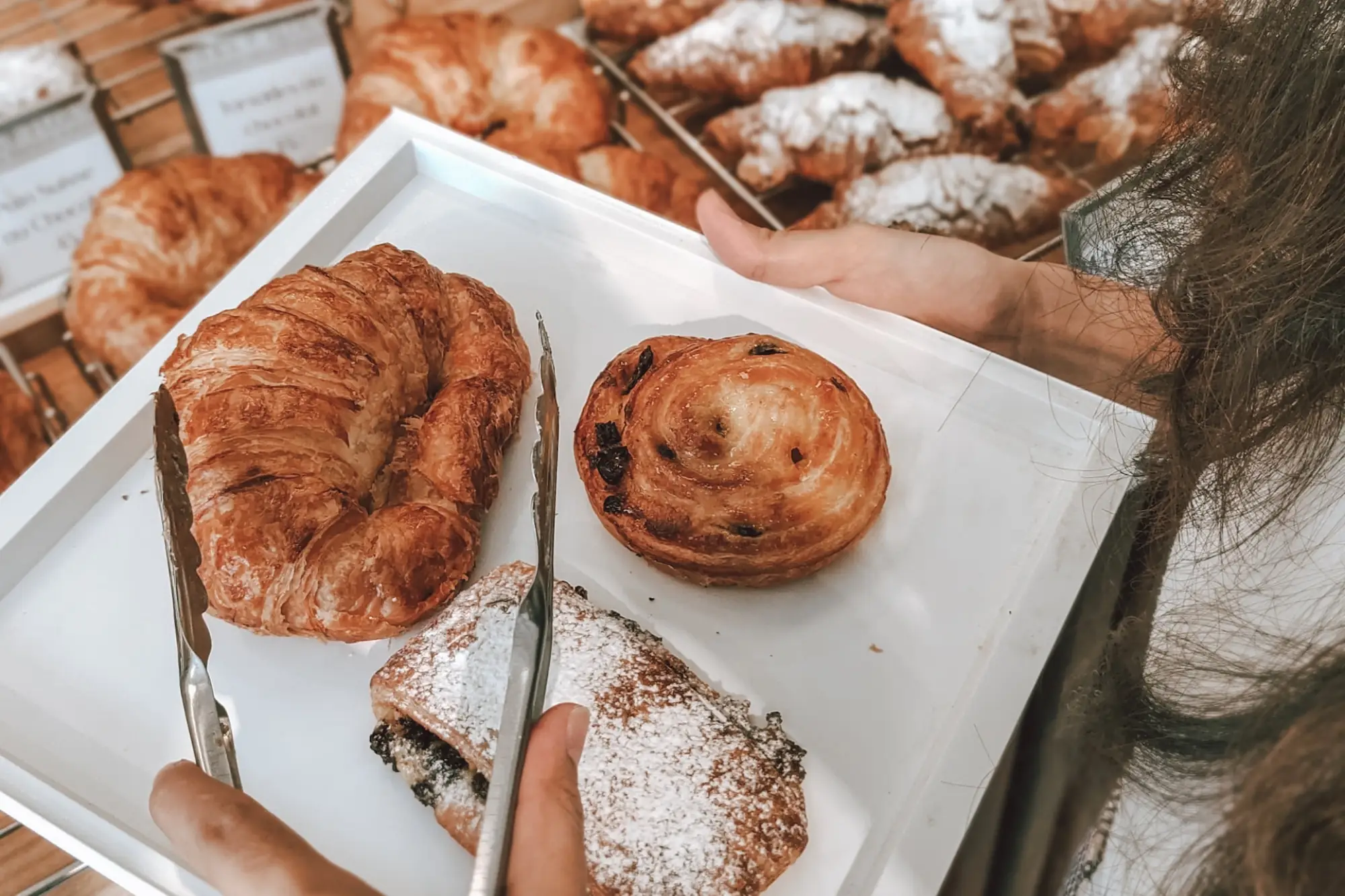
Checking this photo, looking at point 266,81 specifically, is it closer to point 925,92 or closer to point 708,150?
point 708,150

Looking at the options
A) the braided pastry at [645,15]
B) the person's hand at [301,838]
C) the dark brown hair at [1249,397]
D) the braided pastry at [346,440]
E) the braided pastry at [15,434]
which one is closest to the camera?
the dark brown hair at [1249,397]

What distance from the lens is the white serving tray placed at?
84 cm

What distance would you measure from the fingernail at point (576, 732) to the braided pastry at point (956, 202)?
98 cm

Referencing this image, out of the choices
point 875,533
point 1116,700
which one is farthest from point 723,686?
point 1116,700

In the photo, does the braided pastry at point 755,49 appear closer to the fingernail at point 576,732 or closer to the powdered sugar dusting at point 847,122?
the powdered sugar dusting at point 847,122

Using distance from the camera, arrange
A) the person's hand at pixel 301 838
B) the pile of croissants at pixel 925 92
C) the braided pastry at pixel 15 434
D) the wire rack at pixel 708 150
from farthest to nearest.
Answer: the wire rack at pixel 708 150 < the pile of croissants at pixel 925 92 < the braided pastry at pixel 15 434 < the person's hand at pixel 301 838

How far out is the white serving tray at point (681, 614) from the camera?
844 millimetres

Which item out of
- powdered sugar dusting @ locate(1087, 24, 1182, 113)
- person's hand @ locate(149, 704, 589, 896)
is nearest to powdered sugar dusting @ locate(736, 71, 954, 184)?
powdered sugar dusting @ locate(1087, 24, 1182, 113)

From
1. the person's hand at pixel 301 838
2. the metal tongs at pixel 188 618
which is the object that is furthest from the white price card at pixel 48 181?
the person's hand at pixel 301 838

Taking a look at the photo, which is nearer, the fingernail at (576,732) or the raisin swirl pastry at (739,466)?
the fingernail at (576,732)

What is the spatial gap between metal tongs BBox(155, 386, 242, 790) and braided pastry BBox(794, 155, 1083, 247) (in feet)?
3.27

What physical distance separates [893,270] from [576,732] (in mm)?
747

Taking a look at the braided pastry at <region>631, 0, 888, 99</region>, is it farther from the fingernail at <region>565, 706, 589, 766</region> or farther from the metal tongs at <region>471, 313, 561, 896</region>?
the fingernail at <region>565, 706, 589, 766</region>

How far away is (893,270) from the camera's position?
1200 mm
